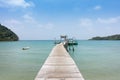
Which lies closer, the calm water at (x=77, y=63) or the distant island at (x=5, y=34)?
the calm water at (x=77, y=63)

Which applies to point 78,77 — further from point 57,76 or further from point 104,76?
point 104,76

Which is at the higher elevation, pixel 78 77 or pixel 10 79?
pixel 78 77

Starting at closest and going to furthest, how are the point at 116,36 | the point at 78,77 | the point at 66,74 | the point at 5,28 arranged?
the point at 78,77, the point at 66,74, the point at 5,28, the point at 116,36

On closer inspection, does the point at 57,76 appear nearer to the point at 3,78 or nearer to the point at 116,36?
the point at 3,78

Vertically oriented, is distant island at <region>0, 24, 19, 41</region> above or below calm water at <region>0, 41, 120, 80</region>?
above

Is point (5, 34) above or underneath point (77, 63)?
above

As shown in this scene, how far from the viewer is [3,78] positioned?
12.0 metres

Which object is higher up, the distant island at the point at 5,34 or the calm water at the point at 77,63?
the distant island at the point at 5,34

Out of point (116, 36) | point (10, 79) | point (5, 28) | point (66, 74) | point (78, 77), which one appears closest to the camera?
point (78, 77)

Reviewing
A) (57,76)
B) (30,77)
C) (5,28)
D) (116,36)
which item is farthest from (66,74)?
(116,36)

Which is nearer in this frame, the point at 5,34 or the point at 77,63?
the point at 77,63

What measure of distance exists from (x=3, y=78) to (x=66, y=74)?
590 cm

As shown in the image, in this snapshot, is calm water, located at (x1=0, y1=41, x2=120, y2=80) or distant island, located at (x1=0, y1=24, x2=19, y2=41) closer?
calm water, located at (x1=0, y1=41, x2=120, y2=80)

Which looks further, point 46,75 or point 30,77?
point 30,77
